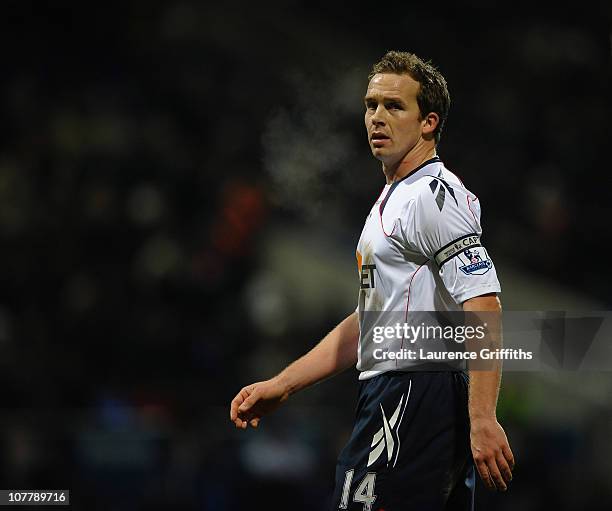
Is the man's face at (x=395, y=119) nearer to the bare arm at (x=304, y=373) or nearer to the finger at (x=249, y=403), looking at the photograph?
the bare arm at (x=304, y=373)

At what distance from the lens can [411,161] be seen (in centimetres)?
385

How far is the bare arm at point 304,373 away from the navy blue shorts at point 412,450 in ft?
1.32

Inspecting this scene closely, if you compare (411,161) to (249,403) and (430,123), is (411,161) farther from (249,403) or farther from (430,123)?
(249,403)

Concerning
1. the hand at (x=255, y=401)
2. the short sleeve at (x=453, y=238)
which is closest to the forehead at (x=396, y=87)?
the short sleeve at (x=453, y=238)

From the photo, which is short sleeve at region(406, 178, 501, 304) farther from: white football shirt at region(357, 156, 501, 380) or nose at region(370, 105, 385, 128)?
nose at region(370, 105, 385, 128)

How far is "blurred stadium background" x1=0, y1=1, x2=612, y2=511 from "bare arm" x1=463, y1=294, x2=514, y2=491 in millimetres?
3829

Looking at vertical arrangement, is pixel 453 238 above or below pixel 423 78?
below

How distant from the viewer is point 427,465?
3.55m

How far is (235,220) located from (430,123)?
640 cm

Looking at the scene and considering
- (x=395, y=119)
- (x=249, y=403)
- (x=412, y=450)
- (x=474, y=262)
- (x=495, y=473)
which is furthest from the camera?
(x=249, y=403)

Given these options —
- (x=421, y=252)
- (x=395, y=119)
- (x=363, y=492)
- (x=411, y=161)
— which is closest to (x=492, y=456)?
(x=363, y=492)

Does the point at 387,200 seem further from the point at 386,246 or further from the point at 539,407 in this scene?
the point at 539,407

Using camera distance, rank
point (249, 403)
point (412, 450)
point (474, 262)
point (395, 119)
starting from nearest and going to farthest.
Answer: point (474, 262) → point (412, 450) → point (395, 119) → point (249, 403)

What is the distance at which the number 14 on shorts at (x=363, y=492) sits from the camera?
3540 millimetres
